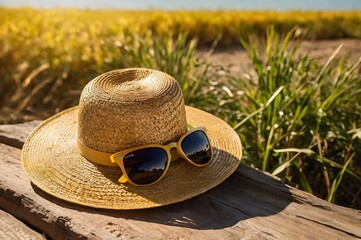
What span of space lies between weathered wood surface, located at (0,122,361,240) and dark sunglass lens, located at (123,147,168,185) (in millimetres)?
131

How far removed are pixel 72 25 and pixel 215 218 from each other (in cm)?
565

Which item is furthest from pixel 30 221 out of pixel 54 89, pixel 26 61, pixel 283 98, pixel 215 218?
pixel 26 61

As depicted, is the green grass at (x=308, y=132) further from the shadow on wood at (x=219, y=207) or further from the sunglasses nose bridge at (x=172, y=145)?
the sunglasses nose bridge at (x=172, y=145)

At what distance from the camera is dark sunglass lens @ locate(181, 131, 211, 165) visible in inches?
77.0

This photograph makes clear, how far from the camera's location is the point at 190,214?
1.85 m

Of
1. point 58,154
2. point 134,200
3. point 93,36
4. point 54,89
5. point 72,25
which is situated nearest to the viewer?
point 134,200

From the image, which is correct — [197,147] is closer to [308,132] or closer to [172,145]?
[172,145]

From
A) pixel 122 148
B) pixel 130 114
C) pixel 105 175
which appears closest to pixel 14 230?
pixel 105 175

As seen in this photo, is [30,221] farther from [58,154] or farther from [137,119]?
[137,119]

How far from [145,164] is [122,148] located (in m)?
0.14

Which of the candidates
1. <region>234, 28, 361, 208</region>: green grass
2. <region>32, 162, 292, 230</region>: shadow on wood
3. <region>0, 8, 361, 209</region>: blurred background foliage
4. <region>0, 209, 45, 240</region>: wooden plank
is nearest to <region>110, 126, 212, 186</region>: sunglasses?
<region>32, 162, 292, 230</region>: shadow on wood

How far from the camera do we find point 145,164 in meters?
1.86

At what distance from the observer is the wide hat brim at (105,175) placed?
6.04 feet

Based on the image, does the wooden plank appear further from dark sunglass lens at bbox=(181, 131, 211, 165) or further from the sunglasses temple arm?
dark sunglass lens at bbox=(181, 131, 211, 165)
